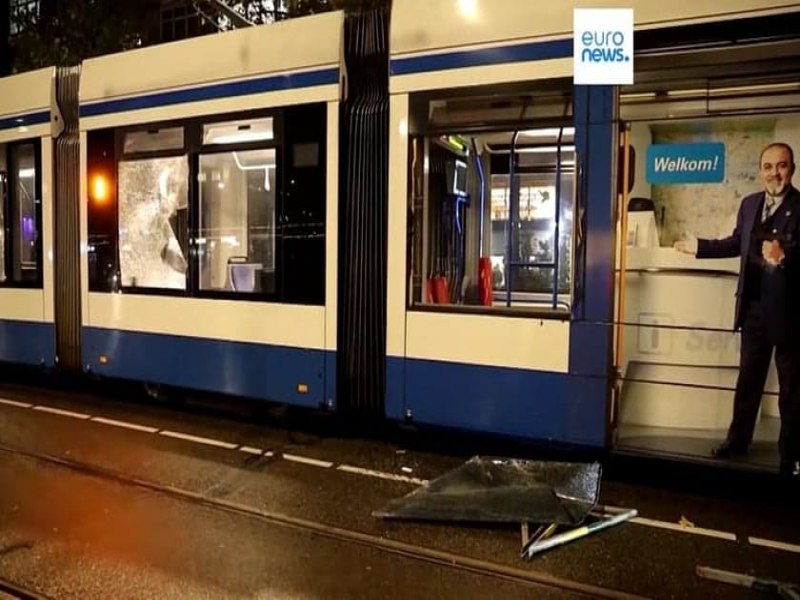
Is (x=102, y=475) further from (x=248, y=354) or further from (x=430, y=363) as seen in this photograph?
(x=430, y=363)

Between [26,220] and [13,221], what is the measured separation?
22 centimetres

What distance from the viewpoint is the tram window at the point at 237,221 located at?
7012 mm

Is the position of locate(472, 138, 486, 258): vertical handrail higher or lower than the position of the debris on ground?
higher

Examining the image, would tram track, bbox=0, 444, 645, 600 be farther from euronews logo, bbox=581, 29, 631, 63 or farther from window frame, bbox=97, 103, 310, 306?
euronews logo, bbox=581, 29, 631, 63

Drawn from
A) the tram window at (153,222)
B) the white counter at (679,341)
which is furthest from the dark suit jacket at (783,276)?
the tram window at (153,222)

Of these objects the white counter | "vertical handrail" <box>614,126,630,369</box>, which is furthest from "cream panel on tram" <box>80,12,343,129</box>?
the white counter

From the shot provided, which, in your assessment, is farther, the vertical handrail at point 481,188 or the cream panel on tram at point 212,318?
the cream panel on tram at point 212,318

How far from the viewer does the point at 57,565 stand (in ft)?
14.3

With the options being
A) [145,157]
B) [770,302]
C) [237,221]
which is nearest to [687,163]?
[770,302]

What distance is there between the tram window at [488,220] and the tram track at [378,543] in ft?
6.79

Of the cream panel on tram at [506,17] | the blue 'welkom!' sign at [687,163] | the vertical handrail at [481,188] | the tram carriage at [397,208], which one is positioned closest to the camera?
the cream panel on tram at [506,17]

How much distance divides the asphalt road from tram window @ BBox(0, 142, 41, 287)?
108 inches

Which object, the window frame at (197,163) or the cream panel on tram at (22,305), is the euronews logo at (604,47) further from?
the cream panel on tram at (22,305)

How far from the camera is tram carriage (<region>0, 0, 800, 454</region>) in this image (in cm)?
554
